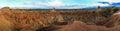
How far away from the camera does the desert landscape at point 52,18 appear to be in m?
3.83

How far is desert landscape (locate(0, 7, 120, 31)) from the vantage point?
12.6ft

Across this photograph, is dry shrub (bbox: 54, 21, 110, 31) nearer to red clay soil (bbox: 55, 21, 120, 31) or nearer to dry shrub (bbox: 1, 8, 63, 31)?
red clay soil (bbox: 55, 21, 120, 31)

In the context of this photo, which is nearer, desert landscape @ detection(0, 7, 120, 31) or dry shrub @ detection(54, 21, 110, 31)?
dry shrub @ detection(54, 21, 110, 31)

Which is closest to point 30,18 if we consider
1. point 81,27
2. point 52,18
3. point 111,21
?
point 52,18

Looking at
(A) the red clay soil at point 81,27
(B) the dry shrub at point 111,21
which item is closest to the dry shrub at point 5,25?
(A) the red clay soil at point 81,27

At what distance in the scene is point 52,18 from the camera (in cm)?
403

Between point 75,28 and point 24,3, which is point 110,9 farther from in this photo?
point 24,3

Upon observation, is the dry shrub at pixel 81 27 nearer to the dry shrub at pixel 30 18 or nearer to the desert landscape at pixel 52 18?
the desert landscape at pixel 52 18

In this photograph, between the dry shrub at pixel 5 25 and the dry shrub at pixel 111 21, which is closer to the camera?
the dry shrub at pixel 111 21

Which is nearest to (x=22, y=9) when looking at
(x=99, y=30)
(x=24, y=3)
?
(x=24, y=3)

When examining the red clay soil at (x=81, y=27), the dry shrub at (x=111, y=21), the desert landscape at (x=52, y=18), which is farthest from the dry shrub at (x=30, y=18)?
the dry shrub at (x=111, y=21)

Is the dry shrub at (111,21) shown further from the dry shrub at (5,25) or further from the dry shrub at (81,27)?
the dry shrub at (5,25)

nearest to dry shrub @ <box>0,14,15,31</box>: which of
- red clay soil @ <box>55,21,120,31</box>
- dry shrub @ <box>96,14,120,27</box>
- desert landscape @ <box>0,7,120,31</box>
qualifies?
desert landscape @ <box>0,7,120,31</box>

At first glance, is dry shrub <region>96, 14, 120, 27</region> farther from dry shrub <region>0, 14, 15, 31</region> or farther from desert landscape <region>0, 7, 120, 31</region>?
dry shrub <region>0, 14, 15, 31</region>
